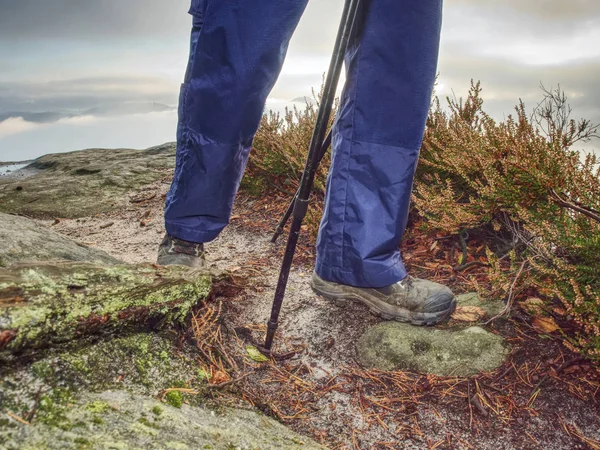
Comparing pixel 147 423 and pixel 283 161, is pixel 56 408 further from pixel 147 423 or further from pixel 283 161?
pixel 283 161

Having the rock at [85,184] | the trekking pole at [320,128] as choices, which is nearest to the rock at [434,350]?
the trekking pole at [320,128]

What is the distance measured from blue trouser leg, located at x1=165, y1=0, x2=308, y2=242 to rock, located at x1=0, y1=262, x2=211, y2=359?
22.6 inches

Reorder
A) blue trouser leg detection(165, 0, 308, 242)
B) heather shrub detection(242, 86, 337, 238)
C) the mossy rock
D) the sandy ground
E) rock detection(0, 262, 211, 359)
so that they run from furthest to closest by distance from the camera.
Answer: heather shrub detection(242, 86, 337, 238), blue trouser leg detection(165, 0, 308, 242), the sandy ground, rock detection(0, 262, 211, 359), the mossy rock

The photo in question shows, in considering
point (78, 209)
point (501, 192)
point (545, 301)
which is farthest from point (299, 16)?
A: point (78, 209)

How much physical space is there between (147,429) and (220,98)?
1433 mm

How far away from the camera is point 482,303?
2254 millimetres

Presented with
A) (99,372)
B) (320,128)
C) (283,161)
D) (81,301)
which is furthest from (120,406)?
(283,161)

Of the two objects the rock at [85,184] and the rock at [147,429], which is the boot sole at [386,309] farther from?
the rock at [85,184]

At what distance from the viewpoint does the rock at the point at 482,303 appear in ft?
7.08

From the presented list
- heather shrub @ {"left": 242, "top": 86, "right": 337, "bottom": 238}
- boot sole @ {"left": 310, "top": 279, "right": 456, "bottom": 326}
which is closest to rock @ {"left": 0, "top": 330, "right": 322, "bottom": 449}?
boot sole @ {"left": 310, "top": 279, "right": 456, "bottom": 326}

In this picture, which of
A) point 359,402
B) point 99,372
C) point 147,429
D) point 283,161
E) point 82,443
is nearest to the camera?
point 82,443

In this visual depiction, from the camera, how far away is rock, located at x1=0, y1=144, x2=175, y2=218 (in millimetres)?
5219

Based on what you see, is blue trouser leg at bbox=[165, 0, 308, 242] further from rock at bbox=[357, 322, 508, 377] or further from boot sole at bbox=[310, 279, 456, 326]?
rock at bbox=[357, 322, 508, 377]

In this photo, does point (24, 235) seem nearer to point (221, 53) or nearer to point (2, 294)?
point (2, 294)
